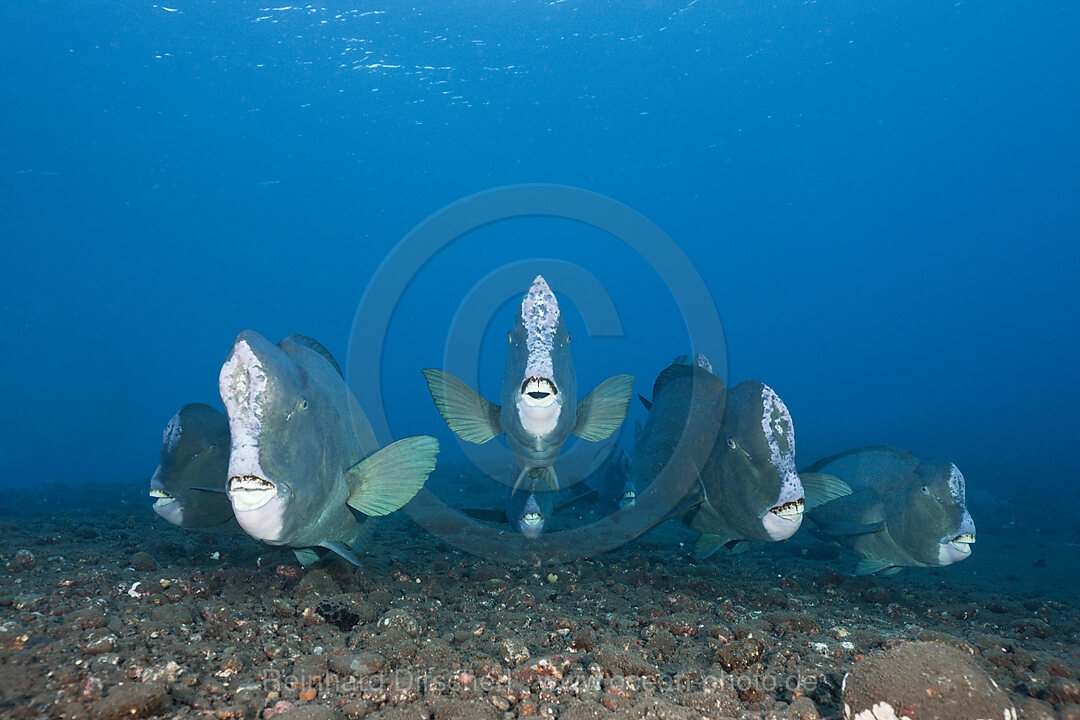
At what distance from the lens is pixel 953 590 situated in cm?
577

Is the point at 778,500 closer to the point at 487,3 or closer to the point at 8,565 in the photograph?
the point at 8,565

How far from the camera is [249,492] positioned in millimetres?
2994

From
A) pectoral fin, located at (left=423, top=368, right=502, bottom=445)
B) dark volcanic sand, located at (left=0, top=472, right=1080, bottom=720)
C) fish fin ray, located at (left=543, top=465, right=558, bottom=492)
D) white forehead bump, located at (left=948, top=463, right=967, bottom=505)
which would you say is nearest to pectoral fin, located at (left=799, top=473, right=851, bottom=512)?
dark volcanic sand, located at (left=0, top=472, right=1080, bottom=720)

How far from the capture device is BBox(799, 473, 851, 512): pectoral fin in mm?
4855

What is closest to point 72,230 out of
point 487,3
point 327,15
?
point 327,15

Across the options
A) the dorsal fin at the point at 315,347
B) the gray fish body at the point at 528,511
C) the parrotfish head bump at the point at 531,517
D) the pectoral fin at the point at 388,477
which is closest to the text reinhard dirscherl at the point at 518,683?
the pectoral fin at the point at 388,477

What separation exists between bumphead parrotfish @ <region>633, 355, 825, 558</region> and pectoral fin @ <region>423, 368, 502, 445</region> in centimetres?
214

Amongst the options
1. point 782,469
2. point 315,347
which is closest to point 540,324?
point 315,347

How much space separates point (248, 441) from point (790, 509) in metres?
4.21

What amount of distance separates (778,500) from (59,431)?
3344 inches

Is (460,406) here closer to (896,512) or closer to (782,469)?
(782,469)

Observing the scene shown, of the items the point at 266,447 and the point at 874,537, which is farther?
the point at 874,537

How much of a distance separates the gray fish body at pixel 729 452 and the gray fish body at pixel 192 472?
4418 mm

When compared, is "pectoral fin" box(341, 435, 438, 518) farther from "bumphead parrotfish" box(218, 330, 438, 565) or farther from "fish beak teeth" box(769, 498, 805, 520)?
"fish beak teeth" box(769, 498, 805, 520)
